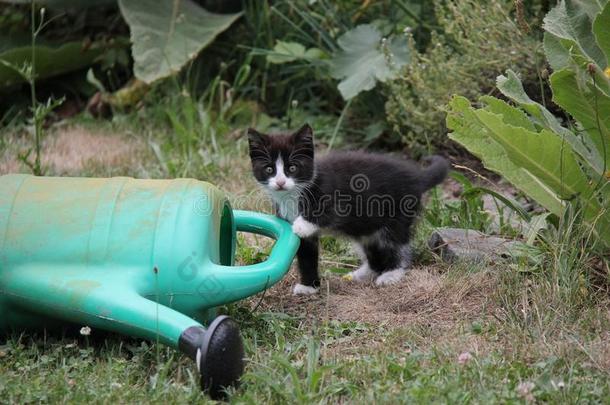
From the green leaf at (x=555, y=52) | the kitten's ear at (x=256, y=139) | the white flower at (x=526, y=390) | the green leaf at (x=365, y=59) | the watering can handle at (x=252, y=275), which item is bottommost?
the green leaf at (x=365, y=59)

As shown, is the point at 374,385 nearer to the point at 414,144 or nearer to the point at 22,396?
the point at 22,396

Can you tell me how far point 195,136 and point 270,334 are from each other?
2.40 m

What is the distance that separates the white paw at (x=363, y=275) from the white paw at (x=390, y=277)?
2.9 inches

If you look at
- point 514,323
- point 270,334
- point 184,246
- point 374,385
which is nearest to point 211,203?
point 184,246

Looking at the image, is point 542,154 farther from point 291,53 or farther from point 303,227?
point 291,53

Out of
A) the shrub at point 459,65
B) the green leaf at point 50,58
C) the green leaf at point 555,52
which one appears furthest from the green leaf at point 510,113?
the green leaf at point 50,58

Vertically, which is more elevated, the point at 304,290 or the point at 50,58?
the point at 304,290

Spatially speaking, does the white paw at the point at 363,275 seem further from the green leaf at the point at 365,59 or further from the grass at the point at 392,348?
the green leaf at the point at 365,59

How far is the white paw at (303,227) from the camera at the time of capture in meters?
3.58

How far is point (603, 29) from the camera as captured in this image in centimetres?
326

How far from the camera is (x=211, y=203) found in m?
3.21

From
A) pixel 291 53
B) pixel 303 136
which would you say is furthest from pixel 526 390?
pixel 291 53

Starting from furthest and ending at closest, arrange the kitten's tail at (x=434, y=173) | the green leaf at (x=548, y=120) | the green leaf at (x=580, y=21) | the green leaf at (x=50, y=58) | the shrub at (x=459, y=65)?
the green leaf at (x=50, y=58) → the shrub at (x=459, y=65) → the kitten's tail at (x=434, y=173) → the green leaf at (x=580, y=21) → the green leaf at (x=548, y=120)

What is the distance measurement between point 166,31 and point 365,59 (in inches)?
54.0
